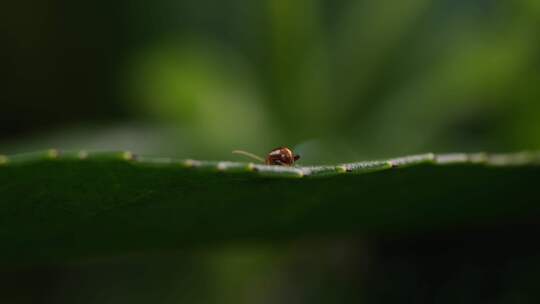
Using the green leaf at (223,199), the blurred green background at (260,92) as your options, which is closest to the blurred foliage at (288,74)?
the blurred green background at (260,92)

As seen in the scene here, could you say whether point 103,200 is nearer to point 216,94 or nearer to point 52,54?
point 216,94

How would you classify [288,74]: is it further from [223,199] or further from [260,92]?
[223,199]

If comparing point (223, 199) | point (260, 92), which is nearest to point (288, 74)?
point (260, 92)

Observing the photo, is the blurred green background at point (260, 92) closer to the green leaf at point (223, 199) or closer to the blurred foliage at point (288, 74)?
the blurred foliage at point (288, 74)

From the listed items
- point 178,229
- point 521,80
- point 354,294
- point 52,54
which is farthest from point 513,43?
point 52,54

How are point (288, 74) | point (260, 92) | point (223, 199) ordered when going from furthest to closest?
point (260, 92)
point (288, 74)
point (223, 199)
